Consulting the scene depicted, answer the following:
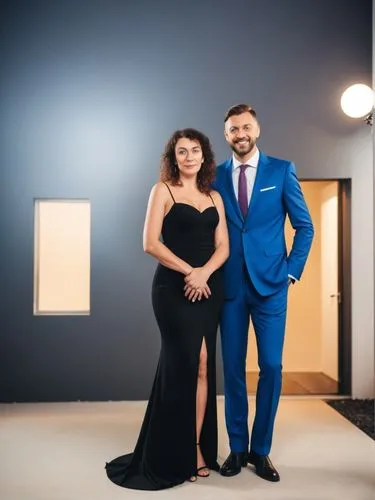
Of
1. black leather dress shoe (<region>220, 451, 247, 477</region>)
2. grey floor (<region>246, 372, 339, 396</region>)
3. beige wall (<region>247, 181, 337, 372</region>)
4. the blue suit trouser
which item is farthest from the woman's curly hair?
beige wall (<region>247, 181, 337, 372</region>)

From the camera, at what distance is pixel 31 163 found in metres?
4.87

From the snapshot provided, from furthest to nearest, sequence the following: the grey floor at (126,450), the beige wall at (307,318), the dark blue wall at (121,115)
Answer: the beige wall at (307,318) → the dark blue wall at (121,115) → the grey floor at (126,450)

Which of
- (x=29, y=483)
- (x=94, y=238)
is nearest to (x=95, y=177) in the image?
(x=94, y=238)

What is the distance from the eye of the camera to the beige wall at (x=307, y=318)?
655 centimetres

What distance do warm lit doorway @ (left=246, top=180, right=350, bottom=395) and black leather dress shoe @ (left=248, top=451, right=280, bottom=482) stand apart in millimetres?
2130

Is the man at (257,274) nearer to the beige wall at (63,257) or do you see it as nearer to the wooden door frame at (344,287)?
the wooden door frame at (344,287)

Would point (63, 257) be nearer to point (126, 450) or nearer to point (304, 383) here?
point (126, 450)

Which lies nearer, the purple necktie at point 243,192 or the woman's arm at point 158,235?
the woman's arm at point 158,235

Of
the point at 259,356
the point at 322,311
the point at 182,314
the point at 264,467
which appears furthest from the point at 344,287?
the point at 182,314

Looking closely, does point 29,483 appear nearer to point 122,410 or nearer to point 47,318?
point 122,410

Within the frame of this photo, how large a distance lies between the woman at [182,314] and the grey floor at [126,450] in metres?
0.16

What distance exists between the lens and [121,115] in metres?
4.92

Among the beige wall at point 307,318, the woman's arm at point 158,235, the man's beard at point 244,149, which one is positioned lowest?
the beige wall at point 307,318

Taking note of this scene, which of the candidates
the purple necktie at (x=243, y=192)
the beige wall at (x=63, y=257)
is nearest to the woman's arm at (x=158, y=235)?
the purple necktie at (x=243, y=192)
